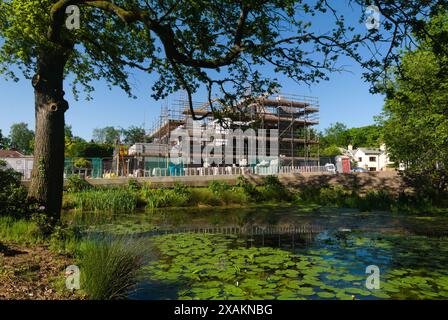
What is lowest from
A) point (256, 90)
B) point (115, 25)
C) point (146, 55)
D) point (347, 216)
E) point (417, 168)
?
point (347, 216)

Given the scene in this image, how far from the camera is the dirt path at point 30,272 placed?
383 centimetres

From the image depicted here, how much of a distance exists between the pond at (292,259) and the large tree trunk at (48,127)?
269cm

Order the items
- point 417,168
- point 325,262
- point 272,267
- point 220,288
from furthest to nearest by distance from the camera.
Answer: point 417,168 < point 325,262 < point 272,267 < point 220,288

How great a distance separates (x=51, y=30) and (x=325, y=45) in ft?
17.5

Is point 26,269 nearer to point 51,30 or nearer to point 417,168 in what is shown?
point 51,30

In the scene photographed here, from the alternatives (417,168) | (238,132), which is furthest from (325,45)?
(238,132)

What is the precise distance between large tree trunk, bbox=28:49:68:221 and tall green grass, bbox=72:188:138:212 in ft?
27.5

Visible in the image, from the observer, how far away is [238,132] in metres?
41.2

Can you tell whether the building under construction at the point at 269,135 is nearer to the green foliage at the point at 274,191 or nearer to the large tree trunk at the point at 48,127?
the green foliage at the point at 274,191

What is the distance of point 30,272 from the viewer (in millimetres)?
4547

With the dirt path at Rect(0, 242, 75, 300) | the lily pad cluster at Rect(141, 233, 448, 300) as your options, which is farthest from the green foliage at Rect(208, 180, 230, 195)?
the dirt path at Rect(0, 242, 75, 300)

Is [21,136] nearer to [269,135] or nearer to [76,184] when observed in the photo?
[269,135]

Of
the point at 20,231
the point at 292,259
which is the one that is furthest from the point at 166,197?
the point at 292,259
